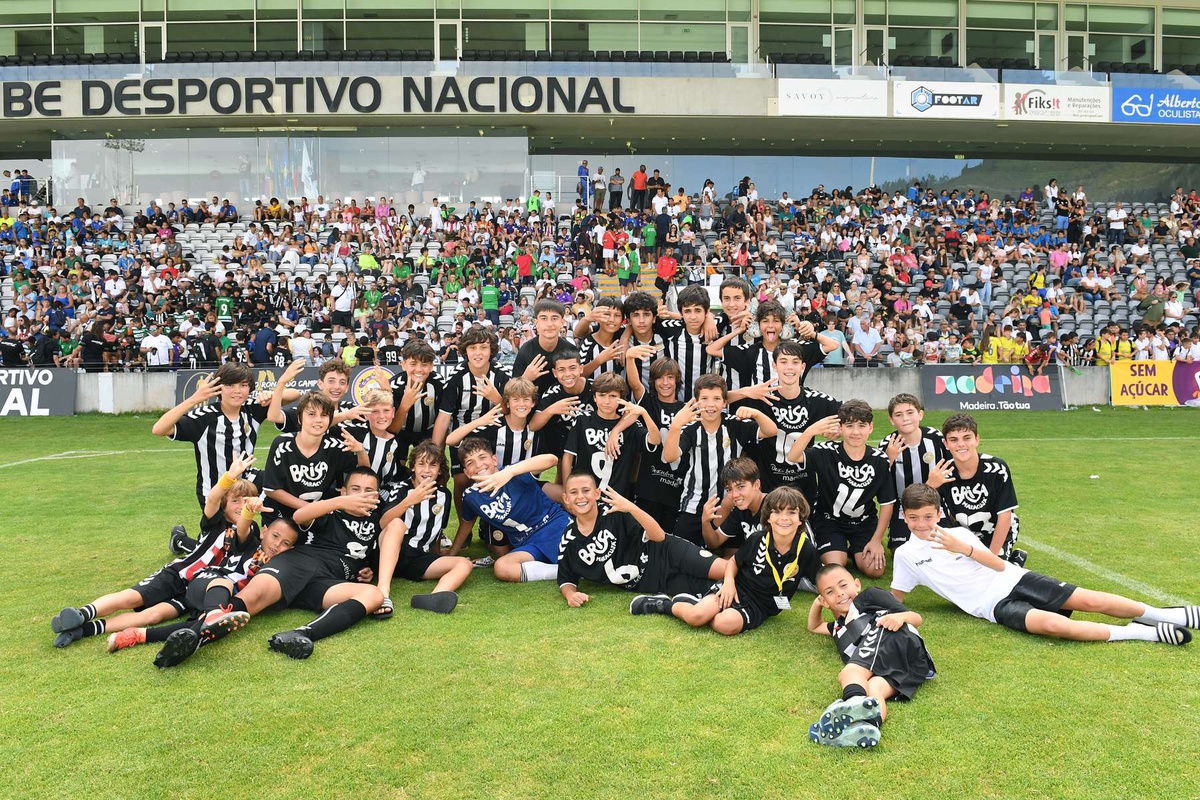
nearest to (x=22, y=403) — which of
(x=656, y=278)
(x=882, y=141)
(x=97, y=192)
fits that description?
(x=97, y=192)

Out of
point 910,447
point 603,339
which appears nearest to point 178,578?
point 603,339

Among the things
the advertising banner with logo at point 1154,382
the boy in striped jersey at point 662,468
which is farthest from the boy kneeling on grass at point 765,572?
the advertising banner with logo at point 1154,382

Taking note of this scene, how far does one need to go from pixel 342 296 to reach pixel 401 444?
14.8 meters

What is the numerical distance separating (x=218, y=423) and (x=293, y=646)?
2.59 meters

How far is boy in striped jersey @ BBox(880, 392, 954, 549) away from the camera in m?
6.60

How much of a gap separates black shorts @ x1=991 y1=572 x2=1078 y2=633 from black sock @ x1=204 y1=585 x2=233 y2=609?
475 centimetres

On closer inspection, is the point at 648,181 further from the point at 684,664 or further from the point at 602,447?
the point at 684,664

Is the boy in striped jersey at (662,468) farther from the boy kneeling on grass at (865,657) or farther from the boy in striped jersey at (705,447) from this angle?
the boy kneeling on grass at (865,657)

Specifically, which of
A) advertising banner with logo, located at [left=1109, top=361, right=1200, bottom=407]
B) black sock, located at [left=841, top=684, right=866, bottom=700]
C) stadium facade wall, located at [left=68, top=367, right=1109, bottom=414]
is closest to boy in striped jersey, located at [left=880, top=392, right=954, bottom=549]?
black sock, located at [left=841, top=684, right=866, bottom=700]

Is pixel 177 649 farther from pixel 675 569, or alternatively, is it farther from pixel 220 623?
pixel 675 569

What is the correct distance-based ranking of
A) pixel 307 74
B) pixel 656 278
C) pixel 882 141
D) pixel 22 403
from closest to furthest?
pixel 22 403 < pixel 656 278 < pixel 307 74 < pixel 882 141

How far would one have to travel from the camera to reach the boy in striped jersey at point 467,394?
7363 mm

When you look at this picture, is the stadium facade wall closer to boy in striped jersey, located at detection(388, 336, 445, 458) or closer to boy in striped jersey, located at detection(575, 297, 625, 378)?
boy in striped jersey, located at detection(575, 297, 625, 378)

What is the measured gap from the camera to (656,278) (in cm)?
2386
